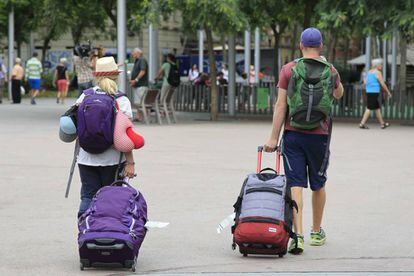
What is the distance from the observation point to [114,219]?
7086 mm

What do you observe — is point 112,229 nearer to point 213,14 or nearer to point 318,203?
point 318,203

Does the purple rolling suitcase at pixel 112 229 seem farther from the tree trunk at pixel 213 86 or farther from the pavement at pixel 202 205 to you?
the tree trunk at pixel 213 86

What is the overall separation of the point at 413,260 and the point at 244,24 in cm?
1631

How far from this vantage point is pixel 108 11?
97.3 feet

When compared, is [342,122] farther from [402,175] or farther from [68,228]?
[68,228]

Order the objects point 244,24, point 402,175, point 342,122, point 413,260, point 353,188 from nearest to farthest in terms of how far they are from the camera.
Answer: point 413,260, point 353,188, point 402,175, point 244,24, point 342,122

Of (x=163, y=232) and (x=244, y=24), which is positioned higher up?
(x=244, y=24)

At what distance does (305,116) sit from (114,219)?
5.68 feet

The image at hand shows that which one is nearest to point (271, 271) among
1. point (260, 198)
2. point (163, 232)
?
point (260, 198)

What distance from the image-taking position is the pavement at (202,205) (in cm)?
761

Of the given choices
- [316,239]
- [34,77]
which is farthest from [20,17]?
[316,239]

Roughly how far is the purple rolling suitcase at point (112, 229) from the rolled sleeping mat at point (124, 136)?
32 centimetres

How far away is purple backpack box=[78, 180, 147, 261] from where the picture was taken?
701 cm

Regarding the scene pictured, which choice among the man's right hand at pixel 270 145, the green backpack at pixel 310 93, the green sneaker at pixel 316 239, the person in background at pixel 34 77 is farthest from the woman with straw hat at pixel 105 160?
the person in background at pixel 34 77
